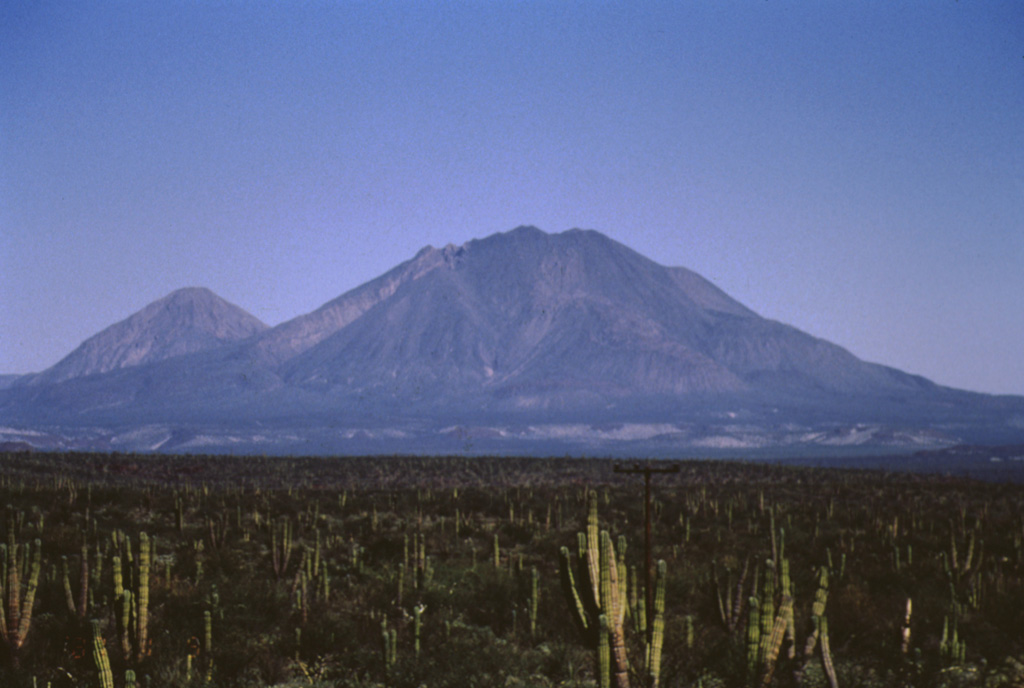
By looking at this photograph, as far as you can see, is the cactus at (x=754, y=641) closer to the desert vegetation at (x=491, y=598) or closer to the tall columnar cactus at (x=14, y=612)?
the desert vegetation at (x=491, y=598)

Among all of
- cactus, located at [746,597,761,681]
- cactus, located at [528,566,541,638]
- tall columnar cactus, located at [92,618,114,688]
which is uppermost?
cactus, located at [746,597,761,681]

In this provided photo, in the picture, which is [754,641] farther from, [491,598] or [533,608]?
[491,598]

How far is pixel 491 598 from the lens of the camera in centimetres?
1983

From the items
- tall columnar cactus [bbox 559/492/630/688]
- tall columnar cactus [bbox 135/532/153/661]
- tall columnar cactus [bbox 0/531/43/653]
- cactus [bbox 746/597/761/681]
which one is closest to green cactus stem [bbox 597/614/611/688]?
tall columnar cactus [bbox 559/492/630/688]

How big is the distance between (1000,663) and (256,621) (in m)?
13.1

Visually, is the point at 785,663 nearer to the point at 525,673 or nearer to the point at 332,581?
the point at 525,673

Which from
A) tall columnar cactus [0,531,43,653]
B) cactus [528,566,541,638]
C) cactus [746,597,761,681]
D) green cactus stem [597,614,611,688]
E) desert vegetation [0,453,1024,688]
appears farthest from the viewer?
cactus [528,566,541,638]

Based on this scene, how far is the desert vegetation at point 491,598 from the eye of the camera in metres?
14.0

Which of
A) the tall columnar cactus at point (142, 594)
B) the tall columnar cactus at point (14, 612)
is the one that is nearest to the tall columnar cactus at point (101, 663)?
the tall columnar cactus at point (142, 594)

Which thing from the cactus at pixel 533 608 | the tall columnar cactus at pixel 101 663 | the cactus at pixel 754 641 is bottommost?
the cactus at pixel 533 608

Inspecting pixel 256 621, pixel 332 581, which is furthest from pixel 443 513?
pixel 256 621

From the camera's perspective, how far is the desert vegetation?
13969 mm

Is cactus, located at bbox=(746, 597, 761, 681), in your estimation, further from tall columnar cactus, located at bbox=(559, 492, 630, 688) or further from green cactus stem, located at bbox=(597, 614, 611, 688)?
green cactus stem, located at bbox=(597, 614, 611, 688)

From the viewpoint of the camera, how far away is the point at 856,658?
15820 mm
